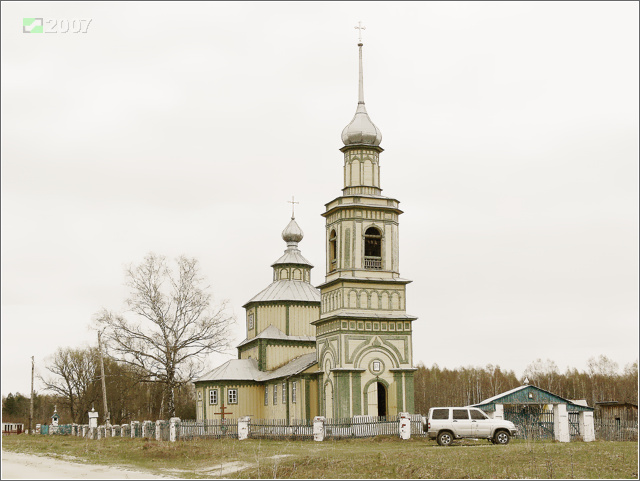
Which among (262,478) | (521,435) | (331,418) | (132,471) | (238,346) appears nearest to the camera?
(262,478)

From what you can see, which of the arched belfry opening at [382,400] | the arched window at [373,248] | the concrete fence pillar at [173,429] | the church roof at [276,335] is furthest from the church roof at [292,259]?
the concrete fence pillar at [173,429]

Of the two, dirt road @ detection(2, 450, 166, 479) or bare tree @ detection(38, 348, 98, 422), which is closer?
dirt road @ detection(2, 450, 166, 479)

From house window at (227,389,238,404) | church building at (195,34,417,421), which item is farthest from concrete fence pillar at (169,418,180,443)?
house window at (227,389,238,404)

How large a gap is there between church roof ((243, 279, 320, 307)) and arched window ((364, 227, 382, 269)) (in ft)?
36.3

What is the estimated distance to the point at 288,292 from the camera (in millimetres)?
53688

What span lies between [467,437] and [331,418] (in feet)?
34.1

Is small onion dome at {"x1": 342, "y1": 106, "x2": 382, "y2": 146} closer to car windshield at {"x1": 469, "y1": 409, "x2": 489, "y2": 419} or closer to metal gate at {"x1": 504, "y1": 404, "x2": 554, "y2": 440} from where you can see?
metal gate at {"x1": 504, "y1": 404, "x2": 554, "y2": 440}

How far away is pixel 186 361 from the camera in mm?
50625

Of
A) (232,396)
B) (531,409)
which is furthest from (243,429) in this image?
(531,409)

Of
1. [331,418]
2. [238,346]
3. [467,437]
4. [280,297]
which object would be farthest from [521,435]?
[238,346]

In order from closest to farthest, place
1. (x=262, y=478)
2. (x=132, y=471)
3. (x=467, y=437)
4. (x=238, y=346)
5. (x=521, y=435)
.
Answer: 1. (x=262, y=478)
2. (x=132, y=471)
3. (x=467, y=437)
4. (x=521, y=435)
5. (x=238, y=346)

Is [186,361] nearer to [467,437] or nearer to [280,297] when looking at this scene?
[280,297]

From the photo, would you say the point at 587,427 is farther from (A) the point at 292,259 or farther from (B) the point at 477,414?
(A) the point at 292,259

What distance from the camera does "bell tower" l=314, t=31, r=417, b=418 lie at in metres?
40.7
